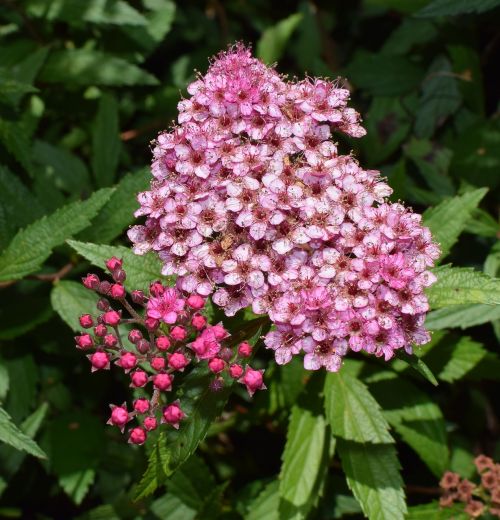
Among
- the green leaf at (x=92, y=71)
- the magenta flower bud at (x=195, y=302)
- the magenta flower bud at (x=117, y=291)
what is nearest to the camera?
the magenta flower bud at (x=195, y=302)

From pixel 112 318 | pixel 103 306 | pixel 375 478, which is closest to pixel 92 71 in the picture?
pixel 103 306

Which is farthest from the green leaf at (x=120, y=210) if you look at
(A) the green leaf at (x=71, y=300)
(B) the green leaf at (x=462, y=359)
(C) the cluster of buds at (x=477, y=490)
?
(C) the cluster of buds at (x=477, y=490)

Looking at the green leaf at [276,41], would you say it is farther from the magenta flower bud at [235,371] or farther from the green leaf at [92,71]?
the magenta flower bud at [235,371]

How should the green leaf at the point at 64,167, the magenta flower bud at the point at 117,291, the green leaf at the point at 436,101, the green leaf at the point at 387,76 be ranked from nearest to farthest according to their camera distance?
the magenta flower bud at the point at 117,291, the green leaf at the point at 64,167, the green leaf at the point at 436,101, the green leaf at the point at 387,76

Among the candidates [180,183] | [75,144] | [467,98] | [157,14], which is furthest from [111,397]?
[467,98]

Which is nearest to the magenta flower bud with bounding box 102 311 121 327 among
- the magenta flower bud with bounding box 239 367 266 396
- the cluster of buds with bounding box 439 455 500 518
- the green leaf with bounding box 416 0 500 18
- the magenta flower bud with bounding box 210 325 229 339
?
the magenta flower bud with bounding box 210 325 229 339
